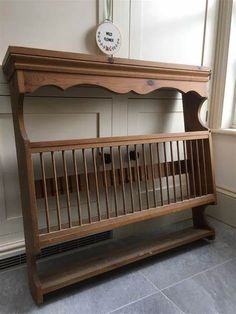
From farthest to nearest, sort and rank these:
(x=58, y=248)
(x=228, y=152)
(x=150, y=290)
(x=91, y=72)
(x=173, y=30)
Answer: (x=228, y=152), (x=173, y=30), (x=58, y=248), (x=150, y=290), (x=91, y=72)

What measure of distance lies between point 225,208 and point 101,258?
3.80 ft

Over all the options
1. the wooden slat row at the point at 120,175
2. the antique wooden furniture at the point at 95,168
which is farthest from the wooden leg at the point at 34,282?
the wooden slat row at the point at 120,175

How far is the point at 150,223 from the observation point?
1966 mm

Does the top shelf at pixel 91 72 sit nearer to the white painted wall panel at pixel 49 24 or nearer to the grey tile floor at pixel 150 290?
the white painted wall panel at pixel 49 24

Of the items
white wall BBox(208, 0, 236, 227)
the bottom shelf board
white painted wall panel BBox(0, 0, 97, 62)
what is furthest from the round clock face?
the bottom shelf board

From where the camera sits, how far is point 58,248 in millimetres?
1645

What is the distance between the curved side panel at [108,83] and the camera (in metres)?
1.13

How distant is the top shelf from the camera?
43.2 inches

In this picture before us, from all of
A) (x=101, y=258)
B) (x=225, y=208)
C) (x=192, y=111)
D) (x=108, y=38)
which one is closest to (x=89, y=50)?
(x=108, y=38)

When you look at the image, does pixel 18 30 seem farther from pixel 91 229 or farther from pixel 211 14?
pixel 211 14

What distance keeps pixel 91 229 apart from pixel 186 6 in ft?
5.25

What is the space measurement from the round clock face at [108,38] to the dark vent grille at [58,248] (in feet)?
3.94

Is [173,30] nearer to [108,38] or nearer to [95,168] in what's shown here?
[108,38]

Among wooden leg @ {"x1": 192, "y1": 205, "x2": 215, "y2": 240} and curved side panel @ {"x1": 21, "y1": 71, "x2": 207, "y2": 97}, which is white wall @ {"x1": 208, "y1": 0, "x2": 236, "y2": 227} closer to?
wooden leg @ {"x1": 192, "y1": 205, "x2": 215, "y2": 240}
